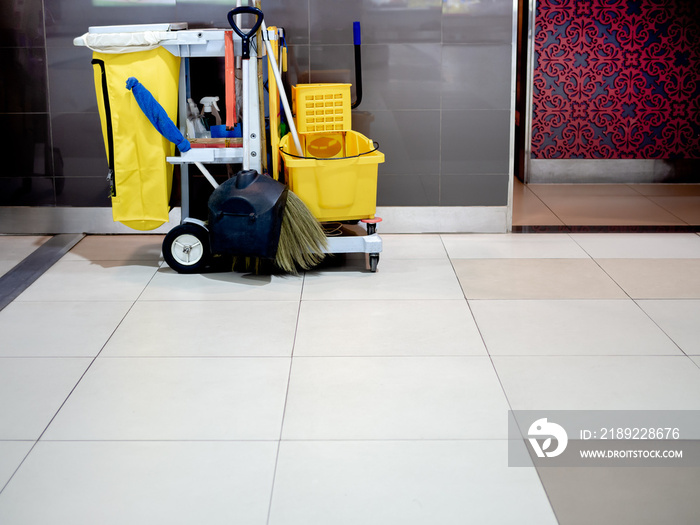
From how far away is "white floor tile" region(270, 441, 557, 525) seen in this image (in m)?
1.89

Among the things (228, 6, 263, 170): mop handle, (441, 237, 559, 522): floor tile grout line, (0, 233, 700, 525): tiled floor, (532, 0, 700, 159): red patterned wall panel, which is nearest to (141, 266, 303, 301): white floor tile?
(0, 233, 700, 525): tiled floor

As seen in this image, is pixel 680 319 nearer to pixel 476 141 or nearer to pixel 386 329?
pixel 386 329

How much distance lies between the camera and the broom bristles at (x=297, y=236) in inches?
143

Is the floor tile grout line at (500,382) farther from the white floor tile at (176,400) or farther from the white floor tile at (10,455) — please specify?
the white floor tile at (10,455)

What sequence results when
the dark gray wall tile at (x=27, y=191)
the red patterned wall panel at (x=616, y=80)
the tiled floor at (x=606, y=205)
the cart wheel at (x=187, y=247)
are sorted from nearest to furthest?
the cart wheel at (x=187, y=247), the dark gray wall tile at (x=27, y=191), the tiled floor at (x=606, y=205), the red patterned wall panel at (x=616, y=80)

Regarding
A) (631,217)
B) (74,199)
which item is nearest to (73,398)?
(74,199)

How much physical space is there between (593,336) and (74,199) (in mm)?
2937

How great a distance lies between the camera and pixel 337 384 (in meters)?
2.59

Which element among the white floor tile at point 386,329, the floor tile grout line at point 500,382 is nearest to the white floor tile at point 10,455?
the white floor tile at point 386,329

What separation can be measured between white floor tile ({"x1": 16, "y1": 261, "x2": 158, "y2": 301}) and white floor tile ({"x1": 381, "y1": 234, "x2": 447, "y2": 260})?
3.91 ft

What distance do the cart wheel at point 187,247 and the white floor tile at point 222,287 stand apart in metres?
0.05

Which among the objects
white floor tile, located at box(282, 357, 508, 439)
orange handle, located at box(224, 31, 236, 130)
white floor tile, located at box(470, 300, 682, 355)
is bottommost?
white floor tile, located at box(282, 357, 508, 439)

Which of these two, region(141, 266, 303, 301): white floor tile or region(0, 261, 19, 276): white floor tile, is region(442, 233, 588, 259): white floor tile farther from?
region(0, 261, 19, 276): white floor tile

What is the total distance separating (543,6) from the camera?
604 centimetres
